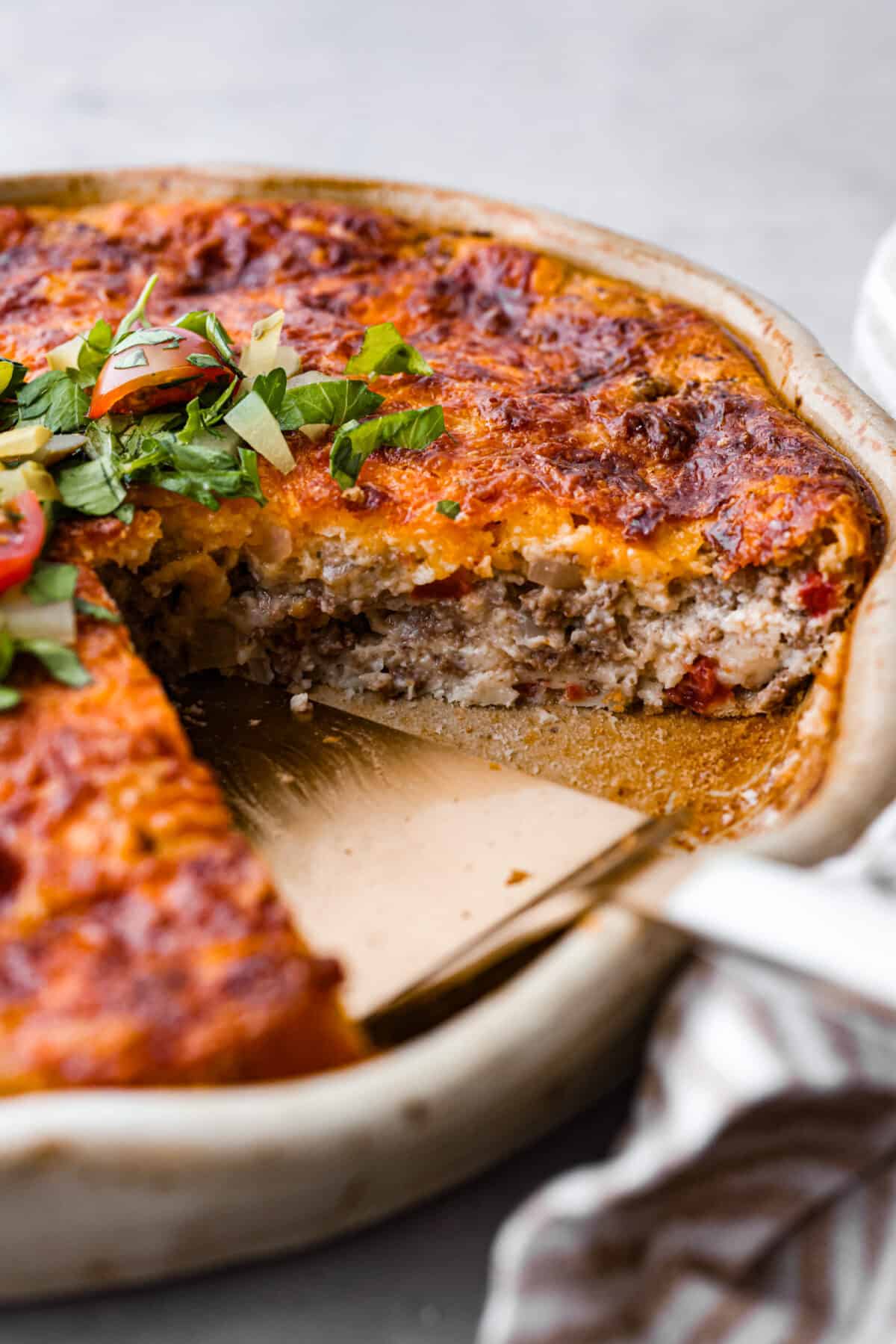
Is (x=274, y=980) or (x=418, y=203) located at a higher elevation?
(x=418, y=203)

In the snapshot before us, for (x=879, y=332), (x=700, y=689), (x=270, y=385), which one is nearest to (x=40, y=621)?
(x=270, y=385)

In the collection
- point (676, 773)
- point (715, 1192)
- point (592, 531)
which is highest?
point (592, 531)

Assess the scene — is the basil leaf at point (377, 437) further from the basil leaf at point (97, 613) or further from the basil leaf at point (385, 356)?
the basil leaf at point (97, 613)

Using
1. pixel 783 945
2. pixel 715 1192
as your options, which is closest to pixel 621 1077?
pixel 715 1192

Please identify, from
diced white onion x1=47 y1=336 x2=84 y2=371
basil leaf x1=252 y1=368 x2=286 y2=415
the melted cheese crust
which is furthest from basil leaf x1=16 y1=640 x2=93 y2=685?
diced white onion x1=47 y1=336 x2=84 y2=371

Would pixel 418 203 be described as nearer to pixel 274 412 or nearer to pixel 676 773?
pixel 274 412

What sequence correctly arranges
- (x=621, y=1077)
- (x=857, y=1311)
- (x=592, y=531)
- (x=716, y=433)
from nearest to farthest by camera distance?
(x=857, y=1311)
(x=621, y=1077)
(x=592, y=531)
(x=716, y=433)
